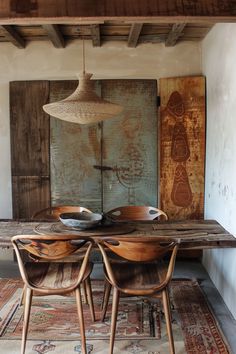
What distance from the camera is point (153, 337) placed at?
2.62 meters

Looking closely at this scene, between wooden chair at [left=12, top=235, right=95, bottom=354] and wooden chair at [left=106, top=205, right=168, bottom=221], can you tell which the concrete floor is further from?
wooden chair at [left=12, top=235, right=95, bottom=354]

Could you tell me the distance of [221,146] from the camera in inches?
133

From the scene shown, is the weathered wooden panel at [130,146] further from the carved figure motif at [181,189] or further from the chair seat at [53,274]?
the chair seat at [53,274]

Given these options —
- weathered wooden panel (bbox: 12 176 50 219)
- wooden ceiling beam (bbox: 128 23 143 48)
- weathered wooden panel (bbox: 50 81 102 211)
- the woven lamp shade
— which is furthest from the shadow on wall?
wooden ceiling beam (bbox: 128 23 143 48)

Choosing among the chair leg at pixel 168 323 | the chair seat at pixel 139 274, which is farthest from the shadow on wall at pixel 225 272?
the chair leg at pixel 168 323

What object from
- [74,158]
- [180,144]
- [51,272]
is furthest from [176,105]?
[51,272]

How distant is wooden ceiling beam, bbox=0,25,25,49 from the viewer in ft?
11.7

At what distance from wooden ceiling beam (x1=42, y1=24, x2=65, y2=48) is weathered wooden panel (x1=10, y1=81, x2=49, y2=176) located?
1.45ft

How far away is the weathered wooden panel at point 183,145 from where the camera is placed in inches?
161

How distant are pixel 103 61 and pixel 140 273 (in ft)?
8.49

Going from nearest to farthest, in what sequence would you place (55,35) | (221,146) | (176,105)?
(221,146) → (55,35) → (176,105)

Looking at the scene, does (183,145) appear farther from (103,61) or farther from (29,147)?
(29,147)

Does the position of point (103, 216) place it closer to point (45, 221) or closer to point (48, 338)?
point (45, 221)

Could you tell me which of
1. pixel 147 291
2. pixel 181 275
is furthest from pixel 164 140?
pixel 147 291
